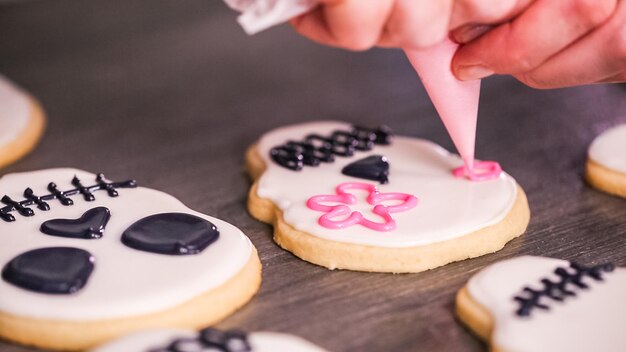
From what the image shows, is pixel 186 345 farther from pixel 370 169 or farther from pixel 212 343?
pixel 370 169

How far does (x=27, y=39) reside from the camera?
222 cm

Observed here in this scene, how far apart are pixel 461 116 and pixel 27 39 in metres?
1.44

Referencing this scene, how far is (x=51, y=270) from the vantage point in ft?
3.24

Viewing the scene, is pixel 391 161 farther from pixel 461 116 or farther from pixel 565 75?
pixel 565 75

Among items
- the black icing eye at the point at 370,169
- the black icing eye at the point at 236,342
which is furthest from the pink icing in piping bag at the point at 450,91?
the black icing eye at the point at 236,342

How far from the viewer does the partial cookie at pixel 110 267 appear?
3.12ft

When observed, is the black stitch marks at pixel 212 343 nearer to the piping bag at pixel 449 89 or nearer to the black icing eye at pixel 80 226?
the black icing eye at pixel 80 226

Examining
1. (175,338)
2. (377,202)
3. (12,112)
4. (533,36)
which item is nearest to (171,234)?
(175,338)

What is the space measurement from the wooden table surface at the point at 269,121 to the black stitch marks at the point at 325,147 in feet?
0.31

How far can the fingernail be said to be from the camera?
115cm

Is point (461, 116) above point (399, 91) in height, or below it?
above

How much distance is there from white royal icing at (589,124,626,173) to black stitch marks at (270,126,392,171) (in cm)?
35

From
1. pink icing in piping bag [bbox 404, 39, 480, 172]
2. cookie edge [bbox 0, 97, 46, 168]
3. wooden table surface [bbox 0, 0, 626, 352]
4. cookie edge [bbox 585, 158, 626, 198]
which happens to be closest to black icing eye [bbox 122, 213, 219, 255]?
wooden table surface [bbox 0, 0, 626, 352]

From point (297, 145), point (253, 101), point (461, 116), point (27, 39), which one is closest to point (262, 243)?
point (297, 145)
